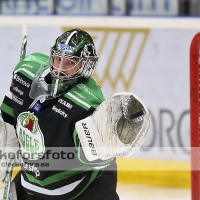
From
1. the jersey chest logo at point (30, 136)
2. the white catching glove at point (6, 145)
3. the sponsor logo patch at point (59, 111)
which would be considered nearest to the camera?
the sponsor logo patch at point (59, 111)

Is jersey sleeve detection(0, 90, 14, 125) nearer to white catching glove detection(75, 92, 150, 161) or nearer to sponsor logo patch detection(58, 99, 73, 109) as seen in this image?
sponsor logo patch detection(58, 99, 73, 109)

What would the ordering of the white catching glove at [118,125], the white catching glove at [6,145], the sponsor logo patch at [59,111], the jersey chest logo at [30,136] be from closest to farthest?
the white catching glove at [118,125] < the sponsor logo patch at [59,111] < the jersey chest logo at [30,136] < the white catching glove at [6,145]

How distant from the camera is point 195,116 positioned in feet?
8.20

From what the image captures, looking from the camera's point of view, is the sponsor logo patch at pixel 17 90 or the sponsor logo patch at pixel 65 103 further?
the sponsor logo patch at pixel 17 90

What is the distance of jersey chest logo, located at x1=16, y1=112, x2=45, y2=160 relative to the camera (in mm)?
2396

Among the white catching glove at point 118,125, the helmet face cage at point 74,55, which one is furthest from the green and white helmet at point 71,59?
the white catching glove at point 118,125

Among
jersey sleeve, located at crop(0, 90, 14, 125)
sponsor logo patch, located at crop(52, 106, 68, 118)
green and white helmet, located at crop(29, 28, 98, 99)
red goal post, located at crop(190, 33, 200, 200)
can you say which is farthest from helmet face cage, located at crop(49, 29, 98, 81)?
red goal post, located at crop(190, 33, 200, 200)

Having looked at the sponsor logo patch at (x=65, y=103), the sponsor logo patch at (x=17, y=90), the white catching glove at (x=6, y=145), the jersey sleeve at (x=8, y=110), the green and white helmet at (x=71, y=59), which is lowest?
the white catching glove at (x=6, y=145)

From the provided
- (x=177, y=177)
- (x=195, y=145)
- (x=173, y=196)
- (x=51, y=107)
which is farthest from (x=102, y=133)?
(x=177, y=177)

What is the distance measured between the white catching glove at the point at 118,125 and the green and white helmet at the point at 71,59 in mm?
349

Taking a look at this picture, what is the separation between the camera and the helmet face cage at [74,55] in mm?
2367

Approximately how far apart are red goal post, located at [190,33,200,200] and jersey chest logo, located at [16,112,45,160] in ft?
1.99

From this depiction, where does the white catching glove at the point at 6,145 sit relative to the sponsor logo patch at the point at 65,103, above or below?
below

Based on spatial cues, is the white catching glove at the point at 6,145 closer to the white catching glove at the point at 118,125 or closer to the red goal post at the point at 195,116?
the white catching glove at the point at 118,125
